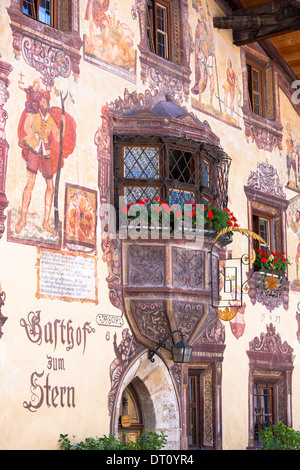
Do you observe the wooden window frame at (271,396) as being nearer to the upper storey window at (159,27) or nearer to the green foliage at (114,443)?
the green foliage at (114,443)

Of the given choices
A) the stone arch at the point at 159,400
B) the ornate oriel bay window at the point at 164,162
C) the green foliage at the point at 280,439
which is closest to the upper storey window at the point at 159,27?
the ornate oriel bay window at the point at 164,162

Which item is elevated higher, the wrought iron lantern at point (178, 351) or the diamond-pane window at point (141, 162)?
the diamond-pane window at point (141, 162)

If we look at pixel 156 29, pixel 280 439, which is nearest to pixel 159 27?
pixel 156 29

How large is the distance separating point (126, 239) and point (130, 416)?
233cm

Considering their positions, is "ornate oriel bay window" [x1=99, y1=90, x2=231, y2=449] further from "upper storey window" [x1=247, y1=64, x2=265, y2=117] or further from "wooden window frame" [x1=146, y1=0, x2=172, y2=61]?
"upper storey window" [x1=247, y1=64, x2=265, y2=117]

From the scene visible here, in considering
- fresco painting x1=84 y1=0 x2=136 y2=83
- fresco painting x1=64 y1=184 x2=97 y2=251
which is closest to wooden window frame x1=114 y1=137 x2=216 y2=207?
fresco painting x1=64 y1=184 x2=97 y2=251

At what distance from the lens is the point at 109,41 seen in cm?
1134

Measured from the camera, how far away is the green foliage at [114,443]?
31.8 feet

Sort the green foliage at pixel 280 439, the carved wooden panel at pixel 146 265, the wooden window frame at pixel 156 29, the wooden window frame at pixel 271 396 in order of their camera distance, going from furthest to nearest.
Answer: the wooden window frame at pixel 271 396
the wooden window frame at pixel 156 29
the green foliage at pixel 280 439
the carved wooden panel at pixel 146 265

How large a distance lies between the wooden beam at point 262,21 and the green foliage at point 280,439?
612cm

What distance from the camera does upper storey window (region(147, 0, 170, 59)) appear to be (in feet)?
40.7

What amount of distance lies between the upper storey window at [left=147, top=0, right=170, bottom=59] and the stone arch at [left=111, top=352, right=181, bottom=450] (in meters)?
4.44

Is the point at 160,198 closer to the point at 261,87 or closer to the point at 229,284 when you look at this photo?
the point at 229,284
